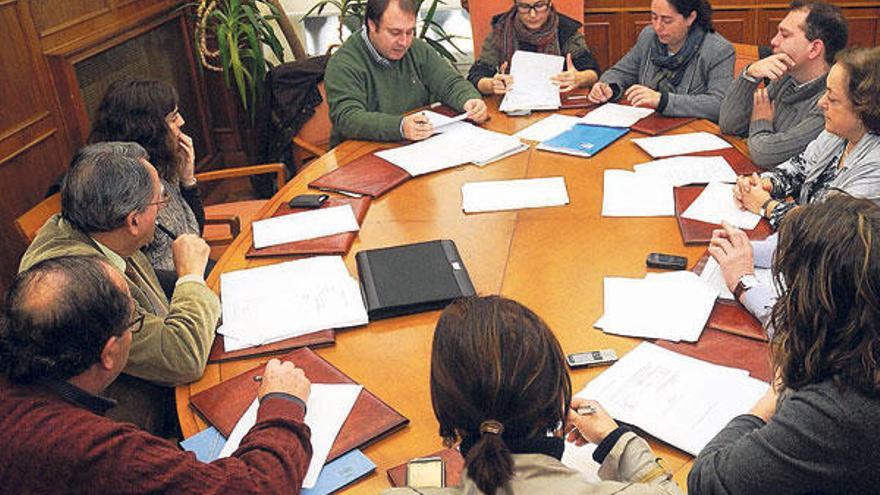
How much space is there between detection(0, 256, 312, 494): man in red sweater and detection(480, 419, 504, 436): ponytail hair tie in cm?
40

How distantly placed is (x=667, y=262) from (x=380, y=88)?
158 centimetres

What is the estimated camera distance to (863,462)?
3.62 feet

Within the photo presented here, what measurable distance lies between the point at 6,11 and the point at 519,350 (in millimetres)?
2630

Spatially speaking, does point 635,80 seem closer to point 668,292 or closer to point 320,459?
point 668,292

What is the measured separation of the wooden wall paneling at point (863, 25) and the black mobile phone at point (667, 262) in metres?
3.09

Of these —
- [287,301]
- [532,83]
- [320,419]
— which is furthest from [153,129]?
[532,83]

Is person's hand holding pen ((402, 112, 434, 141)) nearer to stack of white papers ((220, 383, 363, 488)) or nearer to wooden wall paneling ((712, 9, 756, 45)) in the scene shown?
stack of white papers ((220, 383, 363, 488))

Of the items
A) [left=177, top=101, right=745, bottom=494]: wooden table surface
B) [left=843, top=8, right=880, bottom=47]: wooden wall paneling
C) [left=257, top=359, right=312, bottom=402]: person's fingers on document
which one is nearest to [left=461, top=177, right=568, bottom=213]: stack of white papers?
[left=177, top=101, right=745, bottom=494]: wooden table surface

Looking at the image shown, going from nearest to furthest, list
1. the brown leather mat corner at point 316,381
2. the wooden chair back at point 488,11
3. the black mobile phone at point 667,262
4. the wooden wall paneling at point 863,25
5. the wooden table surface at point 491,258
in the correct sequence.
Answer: the brown leather mat corner at point 316,381 < the wooden table surface at point 491,258 < the black mobile phone at point 667,262 < the wooden chair back at point 488,11 < the wooden wall paneling at point 863,25

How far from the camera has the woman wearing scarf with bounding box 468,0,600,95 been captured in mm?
3266

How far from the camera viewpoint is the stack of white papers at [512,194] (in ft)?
7.37

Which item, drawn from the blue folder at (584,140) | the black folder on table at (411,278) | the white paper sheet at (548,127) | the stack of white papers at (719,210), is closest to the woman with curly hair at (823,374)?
the black folder on table at (411,278)

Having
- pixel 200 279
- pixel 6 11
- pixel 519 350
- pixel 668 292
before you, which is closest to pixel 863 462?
pixel 519 350

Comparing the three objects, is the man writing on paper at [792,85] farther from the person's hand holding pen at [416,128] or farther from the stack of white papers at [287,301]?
the stack of white papers at [287,301]
